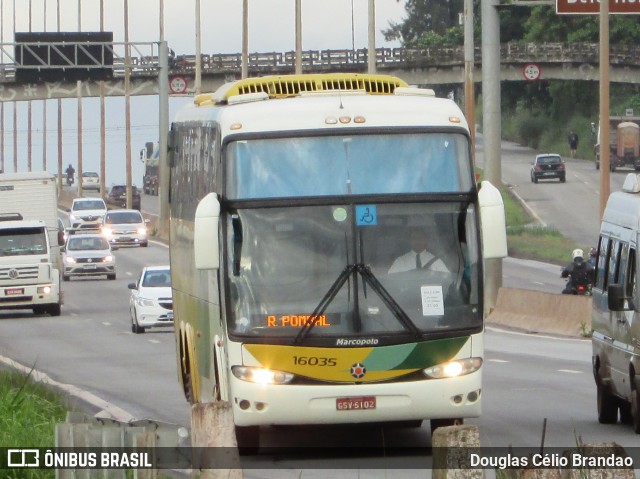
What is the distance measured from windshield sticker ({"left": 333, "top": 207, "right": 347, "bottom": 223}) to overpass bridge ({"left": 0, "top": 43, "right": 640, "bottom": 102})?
275 ft

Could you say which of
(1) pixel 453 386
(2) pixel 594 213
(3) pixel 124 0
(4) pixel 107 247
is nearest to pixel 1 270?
(4) pixel 107 247

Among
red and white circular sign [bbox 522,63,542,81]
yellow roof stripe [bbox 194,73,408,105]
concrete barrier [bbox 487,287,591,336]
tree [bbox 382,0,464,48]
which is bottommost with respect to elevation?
concrete barrier [bbox 487,287,591,336]

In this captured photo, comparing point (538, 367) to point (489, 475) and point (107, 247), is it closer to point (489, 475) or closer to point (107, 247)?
point (489, 475)

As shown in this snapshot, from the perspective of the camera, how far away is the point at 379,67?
105688 mm

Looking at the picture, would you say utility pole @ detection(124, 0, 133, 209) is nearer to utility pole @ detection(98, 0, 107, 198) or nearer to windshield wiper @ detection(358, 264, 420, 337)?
utility pole @ detection(98, 0, 107, 198)

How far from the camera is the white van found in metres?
16.0

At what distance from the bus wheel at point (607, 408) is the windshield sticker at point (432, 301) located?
3401 millimetres

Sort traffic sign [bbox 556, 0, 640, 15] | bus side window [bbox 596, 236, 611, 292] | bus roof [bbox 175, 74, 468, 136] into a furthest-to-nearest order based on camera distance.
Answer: traffic sign [bbox 556, 0, 640, 15] → bus side window [bbox 596, 236, 611, 292] → bus roof [bbox 175, 74, 468, 136]

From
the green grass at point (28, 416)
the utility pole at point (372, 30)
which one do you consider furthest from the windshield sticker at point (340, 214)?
the utility pole at point (372, 30)

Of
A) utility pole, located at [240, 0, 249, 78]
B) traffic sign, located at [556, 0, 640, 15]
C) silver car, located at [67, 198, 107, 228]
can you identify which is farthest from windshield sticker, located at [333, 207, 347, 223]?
silver car, located at [67, 198, 107, 228]

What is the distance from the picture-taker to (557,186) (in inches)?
3556

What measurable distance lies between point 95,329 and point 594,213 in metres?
42.1

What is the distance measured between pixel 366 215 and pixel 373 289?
665mm

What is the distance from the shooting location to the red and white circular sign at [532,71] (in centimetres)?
10788
